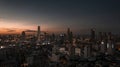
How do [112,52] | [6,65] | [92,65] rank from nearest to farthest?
[6,65] → [92,65] → [112,52]

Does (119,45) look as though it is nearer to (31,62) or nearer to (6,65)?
(31,62)

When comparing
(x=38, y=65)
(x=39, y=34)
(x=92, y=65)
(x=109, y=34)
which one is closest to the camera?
(x=38, y=65)

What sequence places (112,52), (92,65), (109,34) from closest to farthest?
(92,65) → (112,52) → (109,34)

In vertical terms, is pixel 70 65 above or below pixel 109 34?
below

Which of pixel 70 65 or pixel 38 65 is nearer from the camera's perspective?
pixel 38 65

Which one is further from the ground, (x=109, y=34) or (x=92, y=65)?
(x=109, y=34)

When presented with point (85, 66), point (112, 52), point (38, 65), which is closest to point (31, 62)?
point (38, 65)

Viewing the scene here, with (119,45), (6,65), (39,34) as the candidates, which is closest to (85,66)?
(6,65)

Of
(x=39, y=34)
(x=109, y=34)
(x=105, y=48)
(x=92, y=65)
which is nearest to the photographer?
(x=92, y=65)

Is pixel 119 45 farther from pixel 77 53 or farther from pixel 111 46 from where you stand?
pixel 77 53
